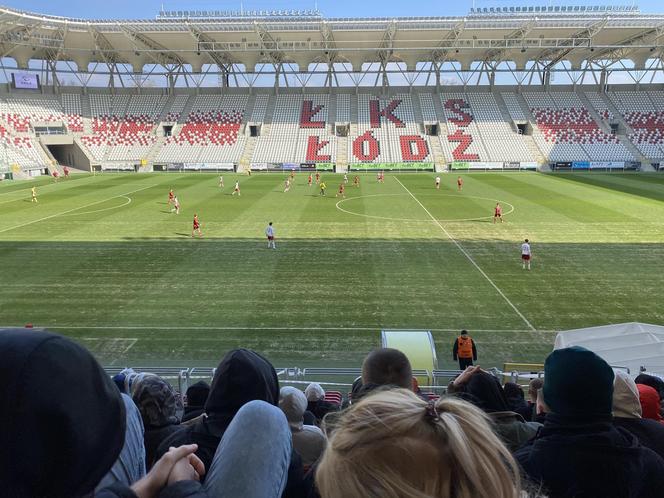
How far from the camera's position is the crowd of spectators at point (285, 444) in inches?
49.4

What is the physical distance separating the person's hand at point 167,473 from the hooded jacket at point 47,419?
45 cm

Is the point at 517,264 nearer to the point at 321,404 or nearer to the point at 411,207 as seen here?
the point at 411,207

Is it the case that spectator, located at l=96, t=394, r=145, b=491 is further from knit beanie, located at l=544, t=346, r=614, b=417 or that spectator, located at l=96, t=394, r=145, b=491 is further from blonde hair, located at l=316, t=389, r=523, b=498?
knit beanie, located at l=544, t=346, r=614, b=417

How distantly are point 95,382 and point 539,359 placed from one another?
12203 millimetres

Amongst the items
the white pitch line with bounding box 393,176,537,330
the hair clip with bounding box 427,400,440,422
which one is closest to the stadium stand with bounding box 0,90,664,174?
the white pitch line with bounding box 393,176,537,330

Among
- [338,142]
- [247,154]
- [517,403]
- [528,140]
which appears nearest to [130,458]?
[517,403]

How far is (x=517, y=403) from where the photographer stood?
5.93m

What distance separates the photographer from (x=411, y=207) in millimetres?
30922

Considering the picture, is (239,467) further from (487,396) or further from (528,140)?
(528,140)

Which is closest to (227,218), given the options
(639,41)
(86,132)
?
(86,132)

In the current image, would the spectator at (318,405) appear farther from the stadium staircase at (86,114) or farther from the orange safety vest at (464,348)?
the stadium staircase at (86,114)

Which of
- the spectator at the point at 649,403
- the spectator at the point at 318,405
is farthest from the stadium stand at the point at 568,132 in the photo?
the spectator at the point at 649,403

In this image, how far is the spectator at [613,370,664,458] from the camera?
309 cm

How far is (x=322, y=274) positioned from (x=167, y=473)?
16.4m
